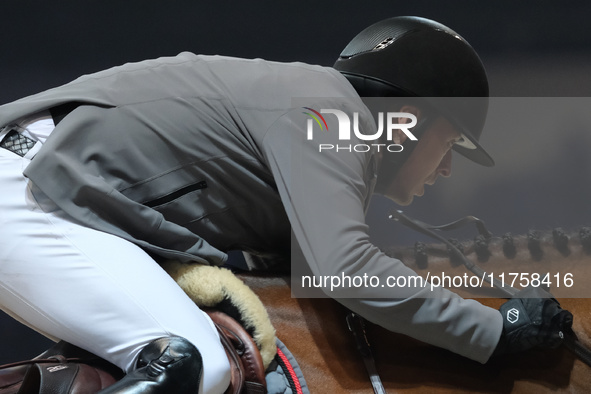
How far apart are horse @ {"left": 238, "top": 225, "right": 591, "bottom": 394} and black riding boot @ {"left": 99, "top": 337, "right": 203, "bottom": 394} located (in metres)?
0.27

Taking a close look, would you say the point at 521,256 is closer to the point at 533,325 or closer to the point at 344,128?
the point at 533,325

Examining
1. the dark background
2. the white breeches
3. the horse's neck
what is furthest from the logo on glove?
the dark background

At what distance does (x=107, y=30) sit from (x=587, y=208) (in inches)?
55.0

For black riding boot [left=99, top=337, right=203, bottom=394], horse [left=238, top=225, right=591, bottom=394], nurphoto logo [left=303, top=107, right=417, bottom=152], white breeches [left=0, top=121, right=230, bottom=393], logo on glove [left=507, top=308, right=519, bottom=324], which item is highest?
nurphoto logo [left=303, top=107, right=417, bottom=152]

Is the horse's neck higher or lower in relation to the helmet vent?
lower

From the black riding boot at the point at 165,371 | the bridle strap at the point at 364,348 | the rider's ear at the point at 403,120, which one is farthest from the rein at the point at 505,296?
the black riding boot at the point at 165,371

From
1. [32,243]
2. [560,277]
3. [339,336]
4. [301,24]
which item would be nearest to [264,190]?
[339,336]

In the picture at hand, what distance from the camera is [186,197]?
1238 millimetres

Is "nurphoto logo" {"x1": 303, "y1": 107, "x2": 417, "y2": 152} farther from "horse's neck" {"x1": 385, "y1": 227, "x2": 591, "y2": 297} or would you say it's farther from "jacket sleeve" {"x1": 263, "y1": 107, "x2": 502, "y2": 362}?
"horse's neck" {"x1": 385, "y1": 227, "x2": 591, "y2": 297}

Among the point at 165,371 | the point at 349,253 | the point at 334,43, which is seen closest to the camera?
the point at 165,371

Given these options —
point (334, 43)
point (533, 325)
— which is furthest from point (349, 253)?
point (334, 43)

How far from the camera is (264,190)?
1285 mm

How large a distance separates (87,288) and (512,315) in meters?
0.69

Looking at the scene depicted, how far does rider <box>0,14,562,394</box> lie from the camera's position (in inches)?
41.4
